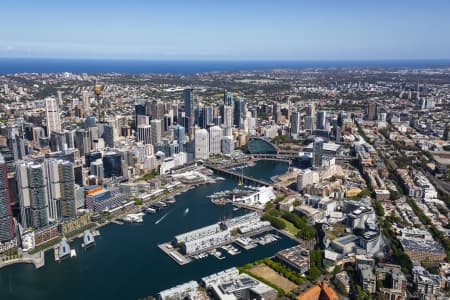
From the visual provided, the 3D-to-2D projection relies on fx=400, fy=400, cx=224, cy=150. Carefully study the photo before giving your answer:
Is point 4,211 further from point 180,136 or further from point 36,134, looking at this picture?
point 36,134

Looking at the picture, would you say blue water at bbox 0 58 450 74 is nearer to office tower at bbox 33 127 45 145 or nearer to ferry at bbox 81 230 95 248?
office tower at bbox 33 127 45 145

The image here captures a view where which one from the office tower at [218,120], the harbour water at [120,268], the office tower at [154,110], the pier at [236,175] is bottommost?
the harbour water at [120,268]

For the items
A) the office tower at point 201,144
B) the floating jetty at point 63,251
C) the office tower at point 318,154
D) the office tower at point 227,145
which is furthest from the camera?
the office tower at point 227,145

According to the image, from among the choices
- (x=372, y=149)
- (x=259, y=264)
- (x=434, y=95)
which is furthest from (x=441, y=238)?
(x=434, y=95)

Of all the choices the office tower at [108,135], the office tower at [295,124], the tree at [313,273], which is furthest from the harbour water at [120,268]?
the office tower at [295,124]

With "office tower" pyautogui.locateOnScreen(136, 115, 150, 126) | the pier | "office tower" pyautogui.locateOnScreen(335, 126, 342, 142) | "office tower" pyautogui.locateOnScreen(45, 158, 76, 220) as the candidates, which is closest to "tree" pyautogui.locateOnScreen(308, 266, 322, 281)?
the pier

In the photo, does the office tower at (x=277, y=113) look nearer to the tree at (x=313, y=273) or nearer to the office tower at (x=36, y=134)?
the office tower at (x=36, y=134)

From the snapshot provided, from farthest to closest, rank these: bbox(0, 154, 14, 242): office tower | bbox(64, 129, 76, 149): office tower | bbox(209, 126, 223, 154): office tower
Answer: bbox(209, 126, 223, 154): office tower < bbox(64, 129, 76, 149): office tower < bbox(0, 154, 14, 242): office tower
